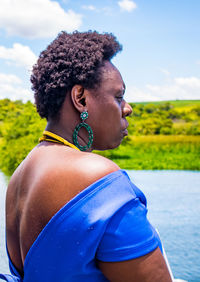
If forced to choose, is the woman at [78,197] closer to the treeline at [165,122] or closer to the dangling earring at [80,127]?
the dangling earring at [80,127]

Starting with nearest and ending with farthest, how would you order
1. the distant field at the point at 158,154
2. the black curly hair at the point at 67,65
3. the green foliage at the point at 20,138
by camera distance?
the black curly hair at the point at 67,65 → the green foliage at the point at 20,138 → the distant field at the point at 158,154

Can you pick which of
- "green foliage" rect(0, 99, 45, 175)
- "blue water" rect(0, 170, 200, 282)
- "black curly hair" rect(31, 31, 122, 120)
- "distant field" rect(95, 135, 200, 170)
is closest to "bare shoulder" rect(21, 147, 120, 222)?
"black curly hair" rect(31, 31, 122, 120)

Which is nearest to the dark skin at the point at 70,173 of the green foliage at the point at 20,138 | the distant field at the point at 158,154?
the green foliage at the point at 20,138

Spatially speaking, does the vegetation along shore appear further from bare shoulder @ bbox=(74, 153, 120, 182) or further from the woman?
bare shoulder @ bbox=(74, 153, 120, 182)

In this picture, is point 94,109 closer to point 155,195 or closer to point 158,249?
point 158,249

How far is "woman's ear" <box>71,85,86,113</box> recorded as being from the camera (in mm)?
1162

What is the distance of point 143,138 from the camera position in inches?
1324

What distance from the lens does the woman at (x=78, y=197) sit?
3.18 ft

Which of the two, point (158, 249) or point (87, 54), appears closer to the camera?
point (158, 249)

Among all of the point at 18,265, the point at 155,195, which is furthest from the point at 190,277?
the point at 155,195

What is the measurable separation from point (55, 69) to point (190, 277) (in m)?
3.79

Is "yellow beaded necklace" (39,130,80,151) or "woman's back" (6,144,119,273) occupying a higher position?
"yellow beaded necklace" (39,130,80,151)

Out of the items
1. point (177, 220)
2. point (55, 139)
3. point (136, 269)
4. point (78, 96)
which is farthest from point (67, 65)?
point (177, 220)

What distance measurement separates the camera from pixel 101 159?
1.02 meters
